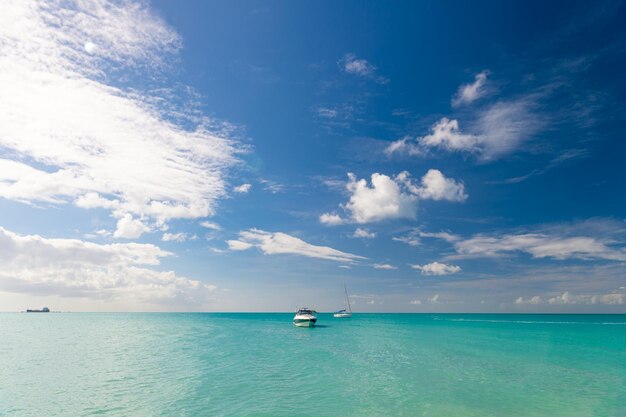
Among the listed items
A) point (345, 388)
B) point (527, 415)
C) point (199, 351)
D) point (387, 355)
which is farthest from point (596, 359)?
point (199, 351)

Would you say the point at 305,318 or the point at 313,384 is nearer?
the point at 313,384

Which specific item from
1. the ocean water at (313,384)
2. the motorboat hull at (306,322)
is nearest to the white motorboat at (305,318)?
the motorboat hull at (306,322)

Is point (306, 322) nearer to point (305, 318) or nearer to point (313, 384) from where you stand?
point (305, 318)

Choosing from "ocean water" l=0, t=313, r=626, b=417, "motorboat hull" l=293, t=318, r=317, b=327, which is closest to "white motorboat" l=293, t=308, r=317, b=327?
"motorboat hull" l=293, t=318, r=317, b=327

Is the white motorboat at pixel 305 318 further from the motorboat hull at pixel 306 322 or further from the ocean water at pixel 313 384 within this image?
the ocean water at pixel 313 384

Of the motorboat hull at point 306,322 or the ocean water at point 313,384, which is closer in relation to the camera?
the ocean water at point 313,384

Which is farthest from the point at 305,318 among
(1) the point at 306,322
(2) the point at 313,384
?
(2) the point at 313,384

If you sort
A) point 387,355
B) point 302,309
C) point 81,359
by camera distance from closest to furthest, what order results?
point 81,359, point 387,355, point 302,309

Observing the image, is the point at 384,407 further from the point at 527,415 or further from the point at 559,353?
the point at 559,353

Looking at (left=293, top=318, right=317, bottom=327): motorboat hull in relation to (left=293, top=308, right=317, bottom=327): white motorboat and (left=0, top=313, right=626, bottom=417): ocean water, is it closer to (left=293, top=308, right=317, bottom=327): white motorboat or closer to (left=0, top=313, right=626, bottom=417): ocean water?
(left=293, top=308, right=317, bottom=327): white motorboat

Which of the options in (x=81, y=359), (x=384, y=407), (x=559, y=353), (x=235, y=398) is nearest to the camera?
(x=384, y=407)

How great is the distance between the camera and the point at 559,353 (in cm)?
5428

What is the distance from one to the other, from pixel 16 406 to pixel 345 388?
2461 cm

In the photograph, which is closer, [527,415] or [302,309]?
[527,415]
